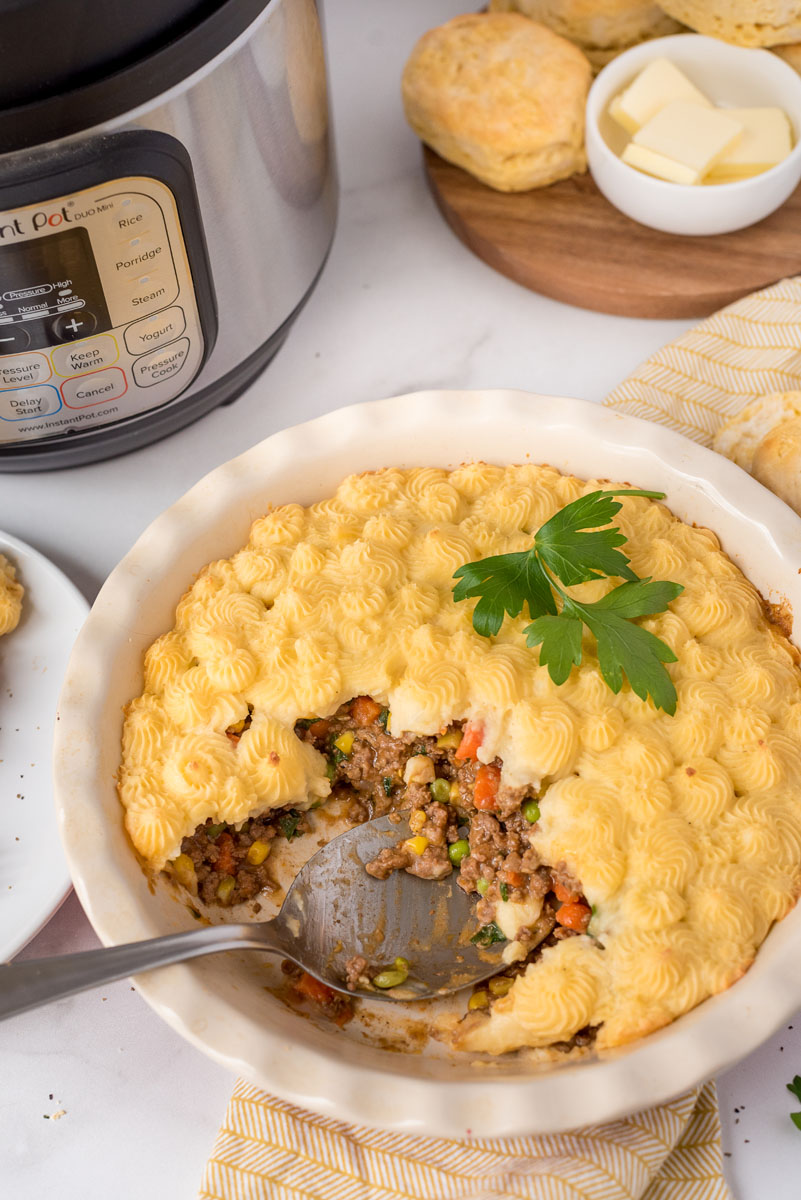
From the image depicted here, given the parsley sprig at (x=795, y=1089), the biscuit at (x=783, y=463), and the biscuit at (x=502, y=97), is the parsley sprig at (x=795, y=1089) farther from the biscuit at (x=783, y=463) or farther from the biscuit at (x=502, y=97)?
the biscuit at (x=502, y=97)

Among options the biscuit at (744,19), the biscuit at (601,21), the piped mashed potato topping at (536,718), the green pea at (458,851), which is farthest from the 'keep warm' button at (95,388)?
the biscuit at (744,19)

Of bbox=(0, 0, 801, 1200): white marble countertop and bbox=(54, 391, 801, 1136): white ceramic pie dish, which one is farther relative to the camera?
bbox=(0, 0, 801, 1200): white marble countertop

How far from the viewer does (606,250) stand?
2896 millimetres

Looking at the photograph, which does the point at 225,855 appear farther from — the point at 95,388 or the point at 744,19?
the point at 744,19

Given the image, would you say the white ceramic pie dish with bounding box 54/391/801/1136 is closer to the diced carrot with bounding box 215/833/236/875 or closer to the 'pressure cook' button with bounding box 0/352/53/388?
the diced carrot with bounding box 215/833/236/875

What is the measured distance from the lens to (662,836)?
1.91 m

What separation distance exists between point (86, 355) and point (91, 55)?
568mm

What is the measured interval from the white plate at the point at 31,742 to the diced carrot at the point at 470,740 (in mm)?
779

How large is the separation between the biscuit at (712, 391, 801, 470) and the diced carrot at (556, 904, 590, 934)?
106cm

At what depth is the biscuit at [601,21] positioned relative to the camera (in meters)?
2.99

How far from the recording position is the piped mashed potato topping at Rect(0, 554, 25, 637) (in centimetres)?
237

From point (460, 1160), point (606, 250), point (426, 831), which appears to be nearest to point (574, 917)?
point (426, 831)

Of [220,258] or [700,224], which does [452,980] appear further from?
[700,224]

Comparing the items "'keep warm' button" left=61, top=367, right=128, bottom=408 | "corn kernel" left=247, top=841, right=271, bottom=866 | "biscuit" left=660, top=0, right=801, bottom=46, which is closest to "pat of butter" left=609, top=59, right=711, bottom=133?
"biscuit" left=660, top=0, right=801, bottom=46
